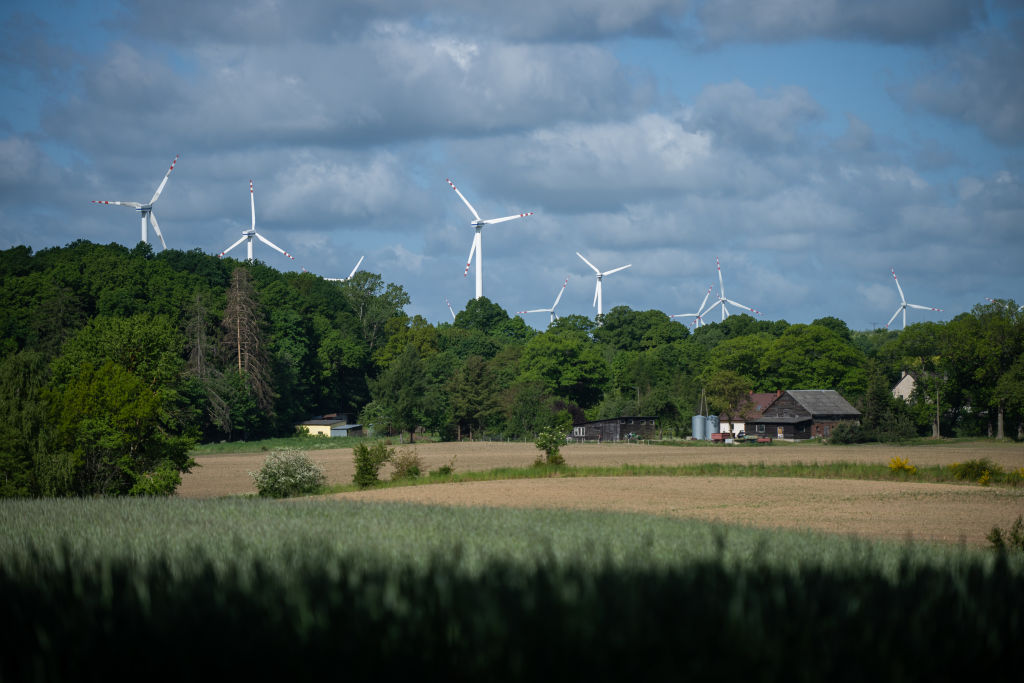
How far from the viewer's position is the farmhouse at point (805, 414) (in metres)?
138

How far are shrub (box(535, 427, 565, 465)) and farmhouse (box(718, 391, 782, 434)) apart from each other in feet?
261

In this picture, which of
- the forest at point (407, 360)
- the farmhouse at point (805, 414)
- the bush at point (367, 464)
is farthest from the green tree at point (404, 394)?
the bush at point (367, 464)

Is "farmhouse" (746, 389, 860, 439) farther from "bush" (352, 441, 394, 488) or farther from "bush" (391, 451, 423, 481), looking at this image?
"bush" (352, 441, 394, 488)

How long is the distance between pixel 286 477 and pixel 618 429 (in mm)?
94699

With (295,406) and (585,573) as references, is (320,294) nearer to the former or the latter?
(295,406)

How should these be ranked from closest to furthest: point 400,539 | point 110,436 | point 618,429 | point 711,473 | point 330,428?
point 400,539
point 110,436
point 711,473
point 618,429
point 330,428

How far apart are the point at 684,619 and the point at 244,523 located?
1716cm

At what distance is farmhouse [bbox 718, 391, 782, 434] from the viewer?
482ft

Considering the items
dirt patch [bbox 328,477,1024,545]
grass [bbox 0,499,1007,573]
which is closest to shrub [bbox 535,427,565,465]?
dirt patch [bbox 328,477,1024,545]

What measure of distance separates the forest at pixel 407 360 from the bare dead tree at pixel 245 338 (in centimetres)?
22

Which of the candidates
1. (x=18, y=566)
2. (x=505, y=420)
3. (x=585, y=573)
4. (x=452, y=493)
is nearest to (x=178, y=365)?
(x=452, y=493)

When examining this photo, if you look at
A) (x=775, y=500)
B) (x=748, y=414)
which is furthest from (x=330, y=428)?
(x=775, y=500)

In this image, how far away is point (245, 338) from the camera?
5379 inches

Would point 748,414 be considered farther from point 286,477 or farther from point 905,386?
point 286,477
